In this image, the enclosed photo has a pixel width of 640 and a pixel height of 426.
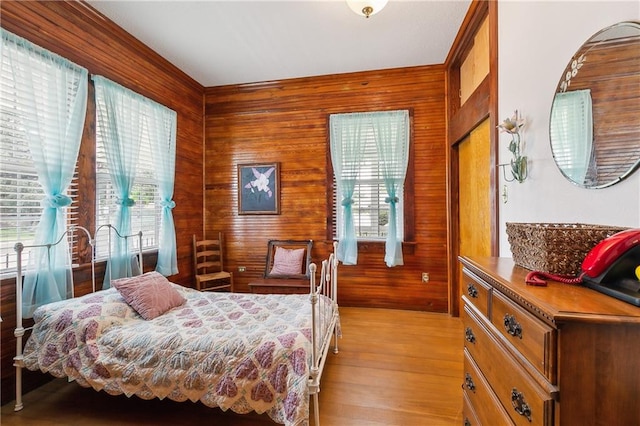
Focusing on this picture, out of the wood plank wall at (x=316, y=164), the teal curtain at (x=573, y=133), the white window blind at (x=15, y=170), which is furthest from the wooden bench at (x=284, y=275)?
the teal curtain at (x=573, y=133)

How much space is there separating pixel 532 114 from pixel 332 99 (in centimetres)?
263

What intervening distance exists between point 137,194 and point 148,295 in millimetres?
1416

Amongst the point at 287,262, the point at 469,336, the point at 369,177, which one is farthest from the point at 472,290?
the point at 287,262

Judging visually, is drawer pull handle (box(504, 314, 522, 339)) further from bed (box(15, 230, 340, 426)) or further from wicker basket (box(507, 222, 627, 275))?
bed (box(15, 230, 340, 426))

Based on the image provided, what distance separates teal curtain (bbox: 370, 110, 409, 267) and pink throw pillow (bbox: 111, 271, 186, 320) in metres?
2.44

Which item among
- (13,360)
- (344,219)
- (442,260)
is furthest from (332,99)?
(13,360)

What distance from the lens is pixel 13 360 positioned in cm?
205

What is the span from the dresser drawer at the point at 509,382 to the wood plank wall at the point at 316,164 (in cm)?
243

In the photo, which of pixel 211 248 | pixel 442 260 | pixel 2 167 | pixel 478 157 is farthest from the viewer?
pixel 211 248

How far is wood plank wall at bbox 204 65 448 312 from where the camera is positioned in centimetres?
367

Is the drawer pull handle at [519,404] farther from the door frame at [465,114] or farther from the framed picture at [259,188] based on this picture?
the framed picture at [259,188]

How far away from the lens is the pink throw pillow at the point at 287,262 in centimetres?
374

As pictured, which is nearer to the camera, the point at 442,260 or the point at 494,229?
the point at 494,229

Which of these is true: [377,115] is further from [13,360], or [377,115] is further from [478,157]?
[13,360]
